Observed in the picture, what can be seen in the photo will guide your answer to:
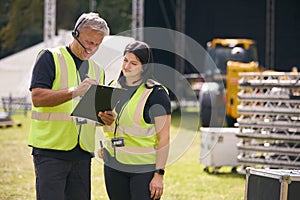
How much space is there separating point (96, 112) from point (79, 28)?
1.66 feet

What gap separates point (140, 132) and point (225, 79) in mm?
14957

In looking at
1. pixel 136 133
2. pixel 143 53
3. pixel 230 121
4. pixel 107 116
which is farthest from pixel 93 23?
pixel 230 121

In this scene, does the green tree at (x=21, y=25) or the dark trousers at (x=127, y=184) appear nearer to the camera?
the dark trousers at (x=127, y=184)

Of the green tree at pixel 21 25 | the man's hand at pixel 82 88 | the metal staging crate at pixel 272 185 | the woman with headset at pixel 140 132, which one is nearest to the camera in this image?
the man's hand at pixel 82 88

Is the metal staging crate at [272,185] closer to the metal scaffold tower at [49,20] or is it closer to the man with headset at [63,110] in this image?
the man with headset at [63,110]

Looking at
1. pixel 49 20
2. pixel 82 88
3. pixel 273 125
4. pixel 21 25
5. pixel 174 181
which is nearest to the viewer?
pixel 82 88

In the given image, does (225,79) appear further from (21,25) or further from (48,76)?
(21,25)

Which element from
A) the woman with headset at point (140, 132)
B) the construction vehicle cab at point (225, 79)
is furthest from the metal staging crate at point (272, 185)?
the construction vehicle cab at point (225, 79)

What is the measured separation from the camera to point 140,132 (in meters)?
4.87

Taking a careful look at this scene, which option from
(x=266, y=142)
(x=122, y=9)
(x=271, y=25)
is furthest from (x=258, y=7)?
(x=266, y=142)

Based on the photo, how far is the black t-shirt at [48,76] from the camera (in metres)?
4.65

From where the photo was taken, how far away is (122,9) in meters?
38.3

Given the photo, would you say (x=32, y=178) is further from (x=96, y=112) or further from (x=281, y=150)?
(x=96, y=112)

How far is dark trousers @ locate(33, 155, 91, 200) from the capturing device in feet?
15.6
